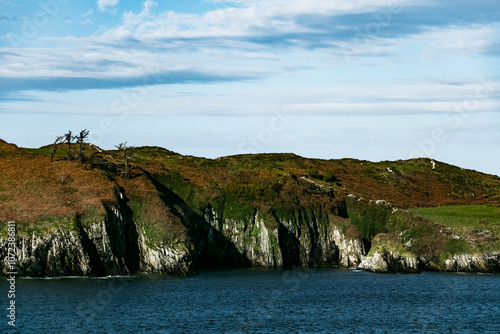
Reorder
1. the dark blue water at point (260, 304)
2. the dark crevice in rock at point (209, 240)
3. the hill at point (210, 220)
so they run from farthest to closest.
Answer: the dark crevice in rock at point (209, 240) → the hill at point (210, 220) → the dark blue water at point (260, 304)

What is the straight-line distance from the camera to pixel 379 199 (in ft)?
477

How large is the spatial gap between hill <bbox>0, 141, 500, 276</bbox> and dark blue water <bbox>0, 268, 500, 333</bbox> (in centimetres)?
664

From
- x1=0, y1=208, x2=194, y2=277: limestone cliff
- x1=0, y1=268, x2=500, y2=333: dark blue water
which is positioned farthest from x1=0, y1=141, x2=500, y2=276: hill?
x1=0, y1=268, x2=500, y2=333: dark blue water

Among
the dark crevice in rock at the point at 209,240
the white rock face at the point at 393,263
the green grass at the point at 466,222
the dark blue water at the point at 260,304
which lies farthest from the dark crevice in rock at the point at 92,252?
the green grass at the point at 466,222

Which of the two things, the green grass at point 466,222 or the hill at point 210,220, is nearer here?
the hill at point 210,220

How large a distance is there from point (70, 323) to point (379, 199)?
9623 cm

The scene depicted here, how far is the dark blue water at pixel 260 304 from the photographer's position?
64.9 meters

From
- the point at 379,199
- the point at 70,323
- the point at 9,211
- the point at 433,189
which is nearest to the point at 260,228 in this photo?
the point at 379,199

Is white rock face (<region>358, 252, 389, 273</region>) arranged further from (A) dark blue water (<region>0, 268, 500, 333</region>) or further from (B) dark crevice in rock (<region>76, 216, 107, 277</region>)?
(B) dark crevice in rock (<region>76, 216, 107, 277</region>)

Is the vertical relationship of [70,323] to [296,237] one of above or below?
below

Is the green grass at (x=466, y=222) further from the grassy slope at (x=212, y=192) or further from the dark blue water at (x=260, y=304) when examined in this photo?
the dark blue water at (x=260, y=304)

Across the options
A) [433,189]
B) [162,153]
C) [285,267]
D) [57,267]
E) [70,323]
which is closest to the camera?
[70,323]

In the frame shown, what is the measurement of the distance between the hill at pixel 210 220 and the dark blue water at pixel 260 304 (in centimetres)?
664

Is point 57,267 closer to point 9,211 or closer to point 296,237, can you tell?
point 9,211
